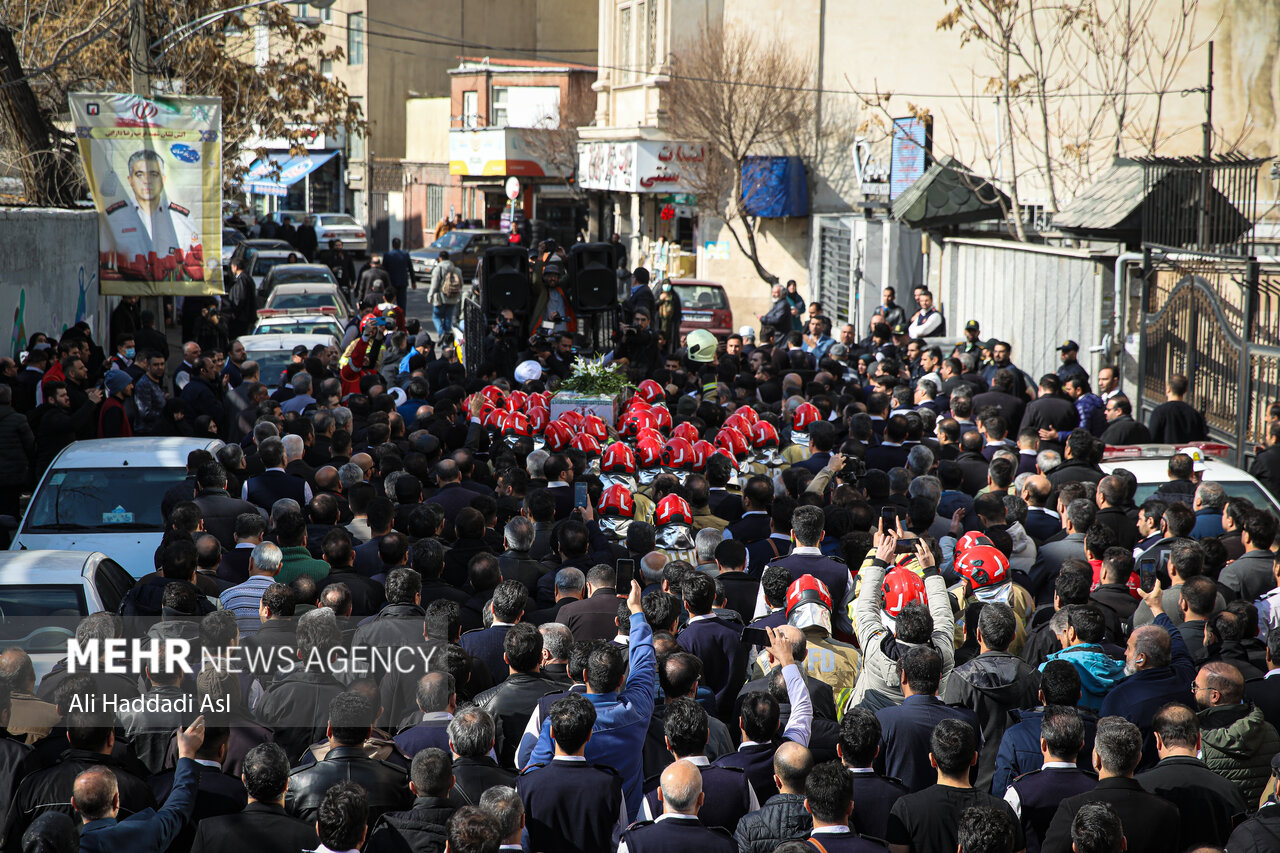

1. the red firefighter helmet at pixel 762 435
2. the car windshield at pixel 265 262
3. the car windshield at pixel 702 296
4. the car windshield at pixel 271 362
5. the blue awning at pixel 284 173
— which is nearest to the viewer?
the red firefighter helmet at pixel 762 435

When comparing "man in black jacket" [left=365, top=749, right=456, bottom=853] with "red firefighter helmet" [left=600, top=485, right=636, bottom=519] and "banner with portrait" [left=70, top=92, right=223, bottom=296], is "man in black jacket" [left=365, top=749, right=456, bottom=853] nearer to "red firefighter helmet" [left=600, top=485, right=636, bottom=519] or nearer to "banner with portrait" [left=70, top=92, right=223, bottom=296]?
"red firefighter helmet" [left=600, top=485, right=636, bottom=519]

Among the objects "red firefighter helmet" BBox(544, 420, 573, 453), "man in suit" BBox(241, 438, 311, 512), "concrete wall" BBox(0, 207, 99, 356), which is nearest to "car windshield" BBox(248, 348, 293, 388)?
"concrete wall" BBox(0, 207, 99, 356)

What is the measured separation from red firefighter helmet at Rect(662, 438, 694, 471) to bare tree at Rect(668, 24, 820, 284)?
64.5ft

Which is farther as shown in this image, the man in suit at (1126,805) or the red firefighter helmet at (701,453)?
the red firefighter helmet at (701,453)

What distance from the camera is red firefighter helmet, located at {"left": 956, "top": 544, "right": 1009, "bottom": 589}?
23.0 ft

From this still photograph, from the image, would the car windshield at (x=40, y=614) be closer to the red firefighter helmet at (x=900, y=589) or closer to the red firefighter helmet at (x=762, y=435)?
the red firefighter helmet at (x=900, y=589)

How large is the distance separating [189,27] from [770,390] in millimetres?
10264

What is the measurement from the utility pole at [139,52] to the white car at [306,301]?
175 inches

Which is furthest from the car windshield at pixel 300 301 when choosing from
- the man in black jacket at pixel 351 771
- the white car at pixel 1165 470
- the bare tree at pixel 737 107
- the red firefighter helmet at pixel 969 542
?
the man in black jacket at pixel 351 771

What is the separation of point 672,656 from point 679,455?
15.9 ft

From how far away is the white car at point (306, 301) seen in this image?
816 inches

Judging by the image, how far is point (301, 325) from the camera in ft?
61.3

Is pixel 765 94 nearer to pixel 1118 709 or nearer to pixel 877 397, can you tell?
pixel 877 397

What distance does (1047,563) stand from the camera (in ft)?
25.1
